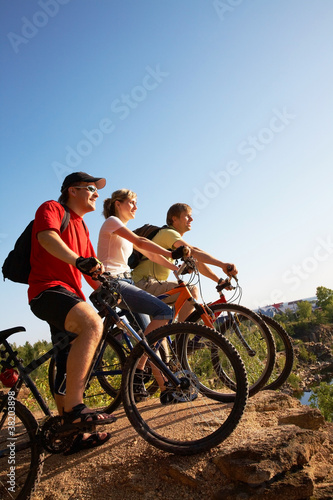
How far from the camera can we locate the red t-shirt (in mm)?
2936

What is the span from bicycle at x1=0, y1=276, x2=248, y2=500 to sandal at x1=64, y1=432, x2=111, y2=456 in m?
0.29

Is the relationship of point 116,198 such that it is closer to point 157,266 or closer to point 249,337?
point 157,266

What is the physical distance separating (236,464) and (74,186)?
2578mm

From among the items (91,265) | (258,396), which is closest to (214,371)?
(258,396)

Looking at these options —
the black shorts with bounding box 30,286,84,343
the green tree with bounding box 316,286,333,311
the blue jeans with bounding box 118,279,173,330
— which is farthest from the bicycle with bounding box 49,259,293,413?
the green tree with bounding box 316,286,333,311

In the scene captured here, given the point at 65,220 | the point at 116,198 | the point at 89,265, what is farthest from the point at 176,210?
the point at 89,265

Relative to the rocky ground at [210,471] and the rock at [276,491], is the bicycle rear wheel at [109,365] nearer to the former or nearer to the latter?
the rocky ground at [210,471]

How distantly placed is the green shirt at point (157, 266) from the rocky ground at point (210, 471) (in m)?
2.07

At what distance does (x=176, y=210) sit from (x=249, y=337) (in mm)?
1888

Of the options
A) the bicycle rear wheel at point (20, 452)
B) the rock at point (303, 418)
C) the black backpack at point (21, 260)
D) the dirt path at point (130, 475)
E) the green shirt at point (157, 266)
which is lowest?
the rock at point (303, 418)

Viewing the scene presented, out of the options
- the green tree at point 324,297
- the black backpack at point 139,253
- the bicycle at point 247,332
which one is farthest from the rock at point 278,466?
the green tree at point 324,297

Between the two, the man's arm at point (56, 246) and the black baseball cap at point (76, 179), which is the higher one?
the black baseball cap at point (76, 179)

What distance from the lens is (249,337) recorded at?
4.34 m

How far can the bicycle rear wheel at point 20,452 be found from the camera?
262cm
